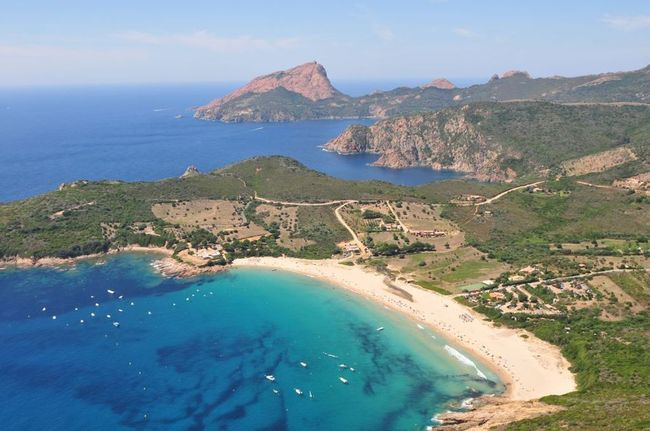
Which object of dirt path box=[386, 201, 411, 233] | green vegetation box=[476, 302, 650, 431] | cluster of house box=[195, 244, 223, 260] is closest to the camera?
green vegetation box=[476, 302, 650, 431]

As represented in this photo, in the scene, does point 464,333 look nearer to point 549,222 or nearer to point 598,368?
point 598,368

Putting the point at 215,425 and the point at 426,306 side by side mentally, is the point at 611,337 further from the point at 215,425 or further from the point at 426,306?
the point at 215,425

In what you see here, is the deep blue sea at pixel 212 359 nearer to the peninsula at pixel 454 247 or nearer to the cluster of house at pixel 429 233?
the peninsula at pixel 454 247

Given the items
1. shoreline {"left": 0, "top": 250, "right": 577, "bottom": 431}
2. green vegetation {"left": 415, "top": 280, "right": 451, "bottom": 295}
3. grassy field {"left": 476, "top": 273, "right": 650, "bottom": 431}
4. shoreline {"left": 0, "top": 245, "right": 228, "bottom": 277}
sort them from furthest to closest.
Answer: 1. shoreline {"left": 0, "top": 245, "right": 228, "bottom": 277}
2. green vegetation {"left": 415, "top": 280, "right": 451, "bottom": 295}
3. shoreline {"left": 0, "top": 250, "right": 577, "bottom": 431}
4. grassy field {"left": 476, "top": 273, "right": 650, "bottom": 431}

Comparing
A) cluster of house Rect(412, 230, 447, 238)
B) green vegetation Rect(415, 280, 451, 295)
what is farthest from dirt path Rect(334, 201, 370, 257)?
green vegetation Rect(415, 280, 451, 295)

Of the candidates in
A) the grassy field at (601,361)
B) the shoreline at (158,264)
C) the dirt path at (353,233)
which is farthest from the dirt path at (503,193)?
the shoreline at (158,264)

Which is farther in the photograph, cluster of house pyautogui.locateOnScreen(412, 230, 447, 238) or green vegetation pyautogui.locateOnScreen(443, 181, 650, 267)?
cluster of house pyautogui.locateOnScreen(412, 230, 447, 238)

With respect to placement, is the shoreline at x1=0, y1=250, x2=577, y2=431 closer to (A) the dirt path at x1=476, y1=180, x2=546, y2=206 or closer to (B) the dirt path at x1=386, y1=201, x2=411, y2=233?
(B) the dirt path at x1=386, y1=201, x2=411, y2=233

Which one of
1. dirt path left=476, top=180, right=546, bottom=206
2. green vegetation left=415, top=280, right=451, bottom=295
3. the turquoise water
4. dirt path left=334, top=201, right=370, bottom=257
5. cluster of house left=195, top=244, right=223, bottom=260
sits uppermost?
dirt path left=476, top=180, right=546, bottom=206
